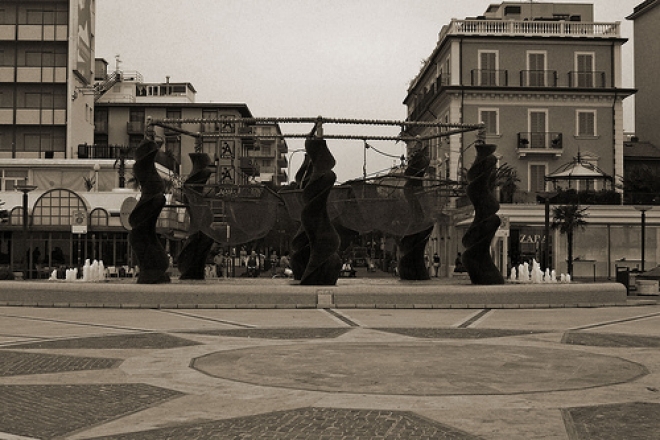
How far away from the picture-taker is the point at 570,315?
68.4ft

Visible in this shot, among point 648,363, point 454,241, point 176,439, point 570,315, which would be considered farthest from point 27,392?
point 454,241

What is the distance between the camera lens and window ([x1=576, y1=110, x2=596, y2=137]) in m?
56.5

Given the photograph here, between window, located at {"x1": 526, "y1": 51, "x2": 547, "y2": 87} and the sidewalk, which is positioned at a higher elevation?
window, located at {"x1": 526, "y1": 51, "x2": 547, "y2": 87}

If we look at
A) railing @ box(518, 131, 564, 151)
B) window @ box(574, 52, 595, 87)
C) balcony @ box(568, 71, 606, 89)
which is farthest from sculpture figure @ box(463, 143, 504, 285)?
window @ box(574, 52, 595, 87)

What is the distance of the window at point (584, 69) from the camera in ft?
185

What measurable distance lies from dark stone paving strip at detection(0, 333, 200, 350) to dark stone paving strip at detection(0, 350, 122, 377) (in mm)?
1094

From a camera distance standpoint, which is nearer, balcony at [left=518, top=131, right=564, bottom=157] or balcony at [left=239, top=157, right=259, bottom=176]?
balcony at [left=518, top=131, right=564, bottom=157]

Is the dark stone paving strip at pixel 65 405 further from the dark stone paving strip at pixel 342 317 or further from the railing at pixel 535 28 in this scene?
the railing at pixel 535 28

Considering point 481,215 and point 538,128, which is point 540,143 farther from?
point 481,215

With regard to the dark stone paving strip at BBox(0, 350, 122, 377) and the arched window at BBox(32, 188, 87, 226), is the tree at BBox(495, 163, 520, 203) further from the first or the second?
the dark stone paving strip at BBox(0, 350, 122, 377)

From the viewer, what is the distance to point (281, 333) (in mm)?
16203

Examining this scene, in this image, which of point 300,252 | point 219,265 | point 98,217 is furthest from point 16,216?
point 300,252

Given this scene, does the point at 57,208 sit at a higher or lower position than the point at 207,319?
higher

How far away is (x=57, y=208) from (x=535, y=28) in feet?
109
